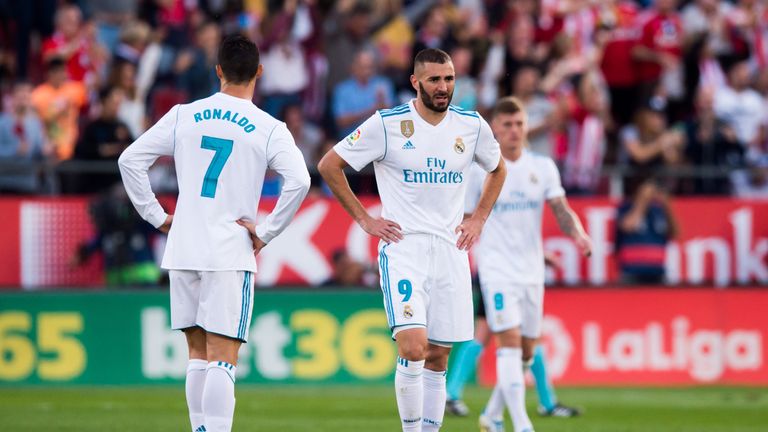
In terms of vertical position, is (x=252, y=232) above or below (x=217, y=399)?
above

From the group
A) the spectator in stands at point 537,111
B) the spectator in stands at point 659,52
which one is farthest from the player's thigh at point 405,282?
the spectator in stands at point 659,52

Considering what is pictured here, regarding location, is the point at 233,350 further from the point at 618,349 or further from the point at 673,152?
the point at 673,152

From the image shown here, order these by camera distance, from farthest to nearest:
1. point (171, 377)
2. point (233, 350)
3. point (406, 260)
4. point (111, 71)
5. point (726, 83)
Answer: point (726, 83) → point (111, 71) → point (171, 377) → point (406, 260) → point (233, 350)

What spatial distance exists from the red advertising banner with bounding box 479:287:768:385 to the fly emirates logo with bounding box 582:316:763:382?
0.5 inches

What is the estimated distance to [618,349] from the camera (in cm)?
1780

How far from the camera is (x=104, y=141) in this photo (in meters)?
17.5

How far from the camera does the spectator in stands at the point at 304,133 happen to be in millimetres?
18156

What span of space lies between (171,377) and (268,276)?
1832mm

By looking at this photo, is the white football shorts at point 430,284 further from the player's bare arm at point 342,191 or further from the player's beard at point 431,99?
the player's beard at point 431,99

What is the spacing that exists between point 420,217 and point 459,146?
536 millimetres

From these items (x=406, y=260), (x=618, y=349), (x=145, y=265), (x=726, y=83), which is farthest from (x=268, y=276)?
(x=406, y=260)

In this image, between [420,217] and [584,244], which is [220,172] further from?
[584,244]

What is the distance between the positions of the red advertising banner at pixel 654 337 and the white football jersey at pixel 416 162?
844cm

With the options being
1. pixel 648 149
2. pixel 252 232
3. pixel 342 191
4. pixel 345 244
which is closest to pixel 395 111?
pixel 342 191
